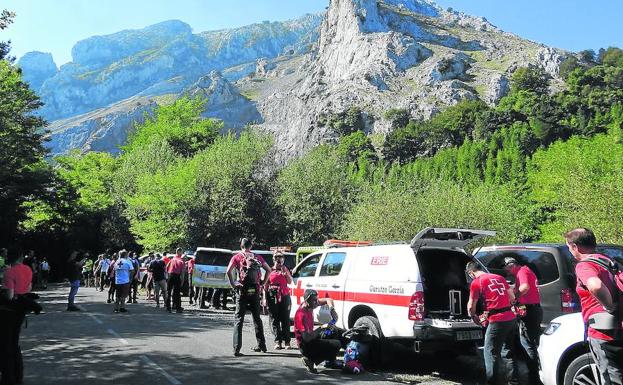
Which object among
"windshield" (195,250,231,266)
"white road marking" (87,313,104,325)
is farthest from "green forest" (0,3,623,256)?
"white road marking" (87,313,104,325)

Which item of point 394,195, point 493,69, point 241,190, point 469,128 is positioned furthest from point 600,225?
point 493,69

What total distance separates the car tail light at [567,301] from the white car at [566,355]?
1.70m

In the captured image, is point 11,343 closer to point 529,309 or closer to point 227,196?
point 529,309

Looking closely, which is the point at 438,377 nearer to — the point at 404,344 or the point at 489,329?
the point at 404,344

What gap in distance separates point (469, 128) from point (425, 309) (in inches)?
4273

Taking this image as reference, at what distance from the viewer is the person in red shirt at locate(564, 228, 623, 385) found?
408 centimetres

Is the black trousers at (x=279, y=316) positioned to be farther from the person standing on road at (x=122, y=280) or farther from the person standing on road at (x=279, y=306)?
the person standing on road at (x=122, y=280)

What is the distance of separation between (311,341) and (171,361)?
229 cm

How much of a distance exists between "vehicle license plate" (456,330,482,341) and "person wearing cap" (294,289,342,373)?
1.84 metres

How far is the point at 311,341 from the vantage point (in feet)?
25.7

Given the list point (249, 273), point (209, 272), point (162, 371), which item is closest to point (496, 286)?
point (249, 273)

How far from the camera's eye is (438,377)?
25.2 ft

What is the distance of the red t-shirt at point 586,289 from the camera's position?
4.14 meters

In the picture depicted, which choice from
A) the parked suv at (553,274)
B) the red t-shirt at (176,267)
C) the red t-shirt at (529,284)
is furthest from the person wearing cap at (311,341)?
the red t-shirt at (176,267)
